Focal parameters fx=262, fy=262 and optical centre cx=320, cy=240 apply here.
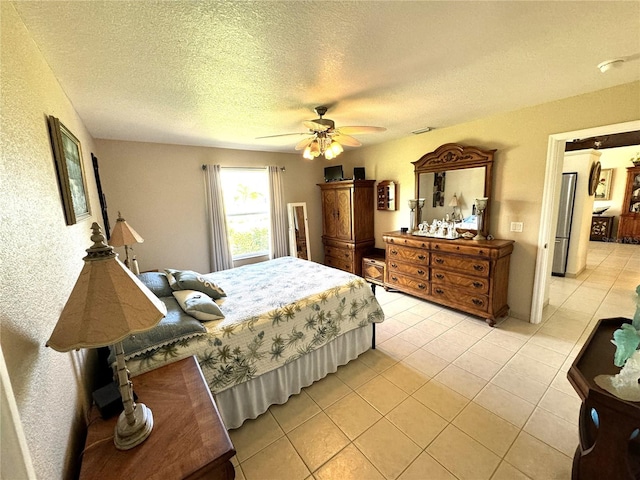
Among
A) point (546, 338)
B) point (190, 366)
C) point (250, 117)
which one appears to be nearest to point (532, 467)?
point (546, 338)

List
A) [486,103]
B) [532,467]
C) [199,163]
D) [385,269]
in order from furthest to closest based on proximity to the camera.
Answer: [385,269] < [199,163] < [486,103] < [532,467]

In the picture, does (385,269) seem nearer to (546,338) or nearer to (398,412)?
(546,338)

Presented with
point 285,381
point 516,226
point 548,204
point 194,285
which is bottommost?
point 285,381

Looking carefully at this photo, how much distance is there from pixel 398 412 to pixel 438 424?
0.27 metres

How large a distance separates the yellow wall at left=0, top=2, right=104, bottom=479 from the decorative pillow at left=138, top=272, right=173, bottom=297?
33.5 inches

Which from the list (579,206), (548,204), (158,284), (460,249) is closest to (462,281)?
(460,249)

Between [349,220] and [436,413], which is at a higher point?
[349,220]

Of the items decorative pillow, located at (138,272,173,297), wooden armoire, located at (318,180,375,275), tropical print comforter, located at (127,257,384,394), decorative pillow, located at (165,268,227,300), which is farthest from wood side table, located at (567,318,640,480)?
wooden armoire, located at (318,180,375,275)

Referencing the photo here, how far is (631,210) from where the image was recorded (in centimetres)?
645

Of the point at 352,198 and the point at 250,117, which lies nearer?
the point at 250,117

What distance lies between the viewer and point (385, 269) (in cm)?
412

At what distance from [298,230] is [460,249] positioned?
2.68 meters

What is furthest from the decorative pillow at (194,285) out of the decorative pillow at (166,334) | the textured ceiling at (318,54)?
the textured ceiling at (318,54)

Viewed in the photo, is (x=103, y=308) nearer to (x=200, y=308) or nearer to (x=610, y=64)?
(x=200, y=308)
